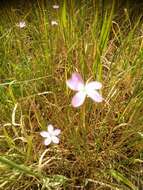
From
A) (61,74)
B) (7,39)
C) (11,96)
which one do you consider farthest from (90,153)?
(7,39)

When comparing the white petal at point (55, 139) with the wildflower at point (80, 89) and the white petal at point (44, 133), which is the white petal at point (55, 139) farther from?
the wildflower at point (80, 89)

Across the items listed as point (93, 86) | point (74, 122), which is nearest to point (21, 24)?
point (74, 122)

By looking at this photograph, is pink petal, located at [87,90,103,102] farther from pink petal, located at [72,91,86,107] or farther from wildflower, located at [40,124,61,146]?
wildflower, located at [40,124,61,146]

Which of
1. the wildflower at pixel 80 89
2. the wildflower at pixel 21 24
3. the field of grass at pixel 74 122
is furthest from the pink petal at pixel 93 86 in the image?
the wildflower at pixel 21 24

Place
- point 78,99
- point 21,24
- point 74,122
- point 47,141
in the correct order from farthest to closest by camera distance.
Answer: point 21,24 < point 74,122 < point 47,141 < point 78,99

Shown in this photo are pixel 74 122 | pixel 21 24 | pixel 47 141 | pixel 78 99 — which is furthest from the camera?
pixel 21 24

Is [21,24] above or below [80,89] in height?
above

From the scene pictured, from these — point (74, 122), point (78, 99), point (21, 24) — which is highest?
point (21, 24)

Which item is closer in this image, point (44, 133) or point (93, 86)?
point (93, 86)

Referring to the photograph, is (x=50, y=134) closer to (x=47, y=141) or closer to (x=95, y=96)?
(x=47, y=141)

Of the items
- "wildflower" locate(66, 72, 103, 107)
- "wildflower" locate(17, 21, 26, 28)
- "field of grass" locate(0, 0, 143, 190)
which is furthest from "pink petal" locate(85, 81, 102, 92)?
"wildflower" locate(17, 21, 26, 28)
